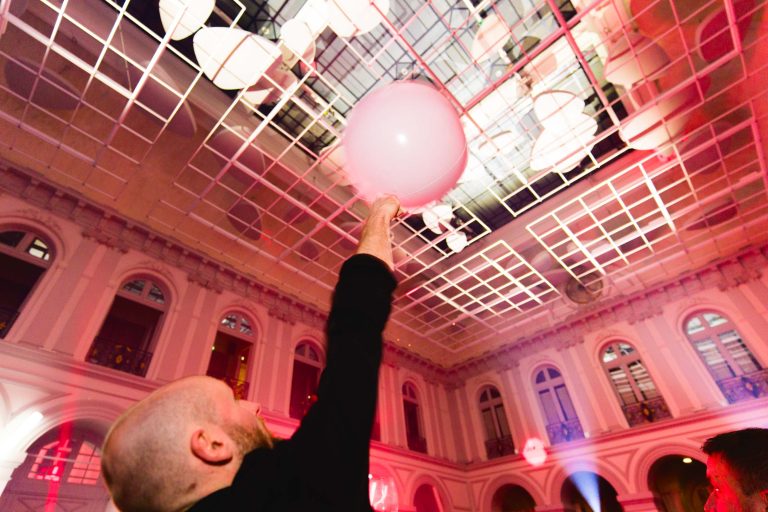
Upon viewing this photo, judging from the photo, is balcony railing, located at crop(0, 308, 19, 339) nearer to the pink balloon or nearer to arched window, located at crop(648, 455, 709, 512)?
the pink balloon

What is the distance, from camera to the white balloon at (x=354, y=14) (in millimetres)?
4922

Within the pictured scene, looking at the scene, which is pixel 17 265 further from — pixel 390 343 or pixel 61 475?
pixel 390 343

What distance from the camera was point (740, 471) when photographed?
2355mm

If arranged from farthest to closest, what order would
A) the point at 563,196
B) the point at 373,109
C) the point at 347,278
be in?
the point at 563,196 → the point at 373,109 → the point at 347,278

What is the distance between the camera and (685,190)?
8.98m

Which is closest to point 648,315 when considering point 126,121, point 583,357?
point 583,357

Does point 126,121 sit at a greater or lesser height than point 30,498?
greater

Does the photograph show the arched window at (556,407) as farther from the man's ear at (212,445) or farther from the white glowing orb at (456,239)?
the man's ear at (212,445)

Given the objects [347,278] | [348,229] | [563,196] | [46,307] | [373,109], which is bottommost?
[347,278]

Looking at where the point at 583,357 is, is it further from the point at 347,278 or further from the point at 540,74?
the point at 347,278

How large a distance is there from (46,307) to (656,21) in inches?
409

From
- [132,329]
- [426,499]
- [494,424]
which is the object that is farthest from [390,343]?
[132,329]

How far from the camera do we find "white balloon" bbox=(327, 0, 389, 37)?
492 cm

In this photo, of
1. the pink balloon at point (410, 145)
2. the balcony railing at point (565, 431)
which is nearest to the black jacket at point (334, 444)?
the pink balloon at point (410, 145)
